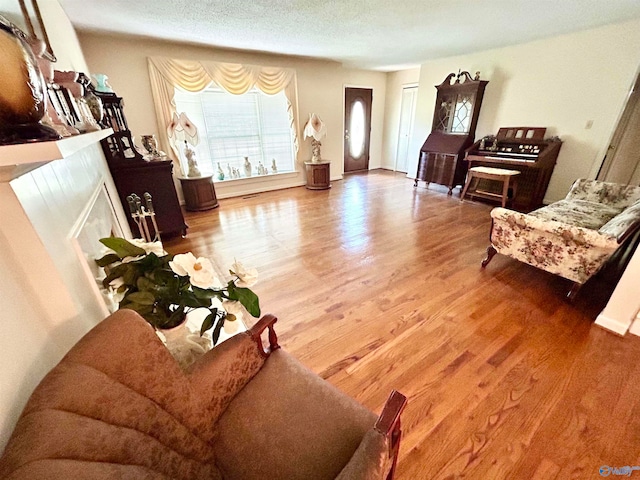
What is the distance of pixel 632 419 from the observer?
49.2 inches

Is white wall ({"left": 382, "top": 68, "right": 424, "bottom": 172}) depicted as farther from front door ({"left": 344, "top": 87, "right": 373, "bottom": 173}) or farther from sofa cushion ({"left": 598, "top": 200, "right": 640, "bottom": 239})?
sofa cushion ({"left": 598, "top": 200, "right": 640, "bottom": 239})

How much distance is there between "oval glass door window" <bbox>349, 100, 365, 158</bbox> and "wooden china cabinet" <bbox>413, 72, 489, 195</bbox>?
2.00 metres

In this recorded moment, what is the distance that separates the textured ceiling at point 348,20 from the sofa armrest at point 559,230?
6.77 feet

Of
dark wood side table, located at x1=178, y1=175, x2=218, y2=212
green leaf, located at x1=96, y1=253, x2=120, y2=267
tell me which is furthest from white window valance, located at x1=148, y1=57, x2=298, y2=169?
green leaf, located at x1=96, y1=253, x2=120, y2=267

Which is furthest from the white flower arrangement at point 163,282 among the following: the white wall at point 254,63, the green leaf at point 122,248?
the white wall at point 254,63

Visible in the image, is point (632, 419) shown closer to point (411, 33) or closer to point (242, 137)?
point (411, 33)

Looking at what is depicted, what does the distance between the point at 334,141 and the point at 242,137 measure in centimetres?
204

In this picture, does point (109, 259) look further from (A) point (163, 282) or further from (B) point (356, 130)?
(B) point (356, 130)

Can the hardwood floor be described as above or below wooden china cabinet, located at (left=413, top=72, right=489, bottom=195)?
below

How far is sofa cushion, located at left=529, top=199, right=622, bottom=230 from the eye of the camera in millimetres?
2457

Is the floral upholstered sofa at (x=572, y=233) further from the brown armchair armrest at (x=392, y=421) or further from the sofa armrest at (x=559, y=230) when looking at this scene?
the brown armchair armrest at (x=392, y=421)

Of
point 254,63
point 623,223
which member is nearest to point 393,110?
point 254,63

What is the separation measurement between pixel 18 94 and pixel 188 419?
954mm

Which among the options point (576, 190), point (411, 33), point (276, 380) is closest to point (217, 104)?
point (411, 33)
